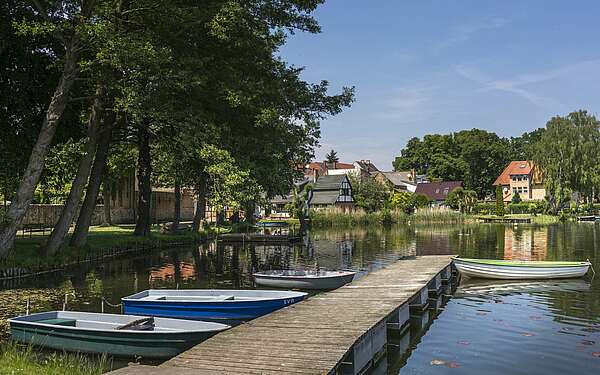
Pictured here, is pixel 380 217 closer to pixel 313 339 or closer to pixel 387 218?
pixel 387 218

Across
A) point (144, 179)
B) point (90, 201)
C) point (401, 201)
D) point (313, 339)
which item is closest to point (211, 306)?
point (313, 339)

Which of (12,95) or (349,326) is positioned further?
(12,95)

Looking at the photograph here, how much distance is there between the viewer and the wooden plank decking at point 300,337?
935 centimetres

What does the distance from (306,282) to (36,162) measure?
42.7 feet

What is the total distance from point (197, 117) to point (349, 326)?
15.0 meters

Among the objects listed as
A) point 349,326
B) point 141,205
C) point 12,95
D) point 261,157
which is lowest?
point 349,326

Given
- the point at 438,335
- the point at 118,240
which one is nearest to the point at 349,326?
the point at 438,335

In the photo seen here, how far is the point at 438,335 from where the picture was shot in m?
15.1

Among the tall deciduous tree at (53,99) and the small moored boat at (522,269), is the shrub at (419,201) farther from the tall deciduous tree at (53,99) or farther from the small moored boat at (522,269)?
the tall deciduous tree at (53,99)

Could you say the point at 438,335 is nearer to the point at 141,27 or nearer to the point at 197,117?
the point at 197,117

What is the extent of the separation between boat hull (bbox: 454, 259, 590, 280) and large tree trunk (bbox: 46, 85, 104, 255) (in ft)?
61.2

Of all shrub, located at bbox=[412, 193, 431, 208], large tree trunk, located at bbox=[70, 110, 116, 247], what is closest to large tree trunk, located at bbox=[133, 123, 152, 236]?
large tree trunk, located at bbox=[70, 110, 116, 247]

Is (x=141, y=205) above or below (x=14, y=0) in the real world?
below

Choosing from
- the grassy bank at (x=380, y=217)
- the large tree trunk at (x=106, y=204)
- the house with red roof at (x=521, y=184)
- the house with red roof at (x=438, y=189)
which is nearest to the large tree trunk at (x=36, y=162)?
the large tree trunk at (x=106, y=204)
